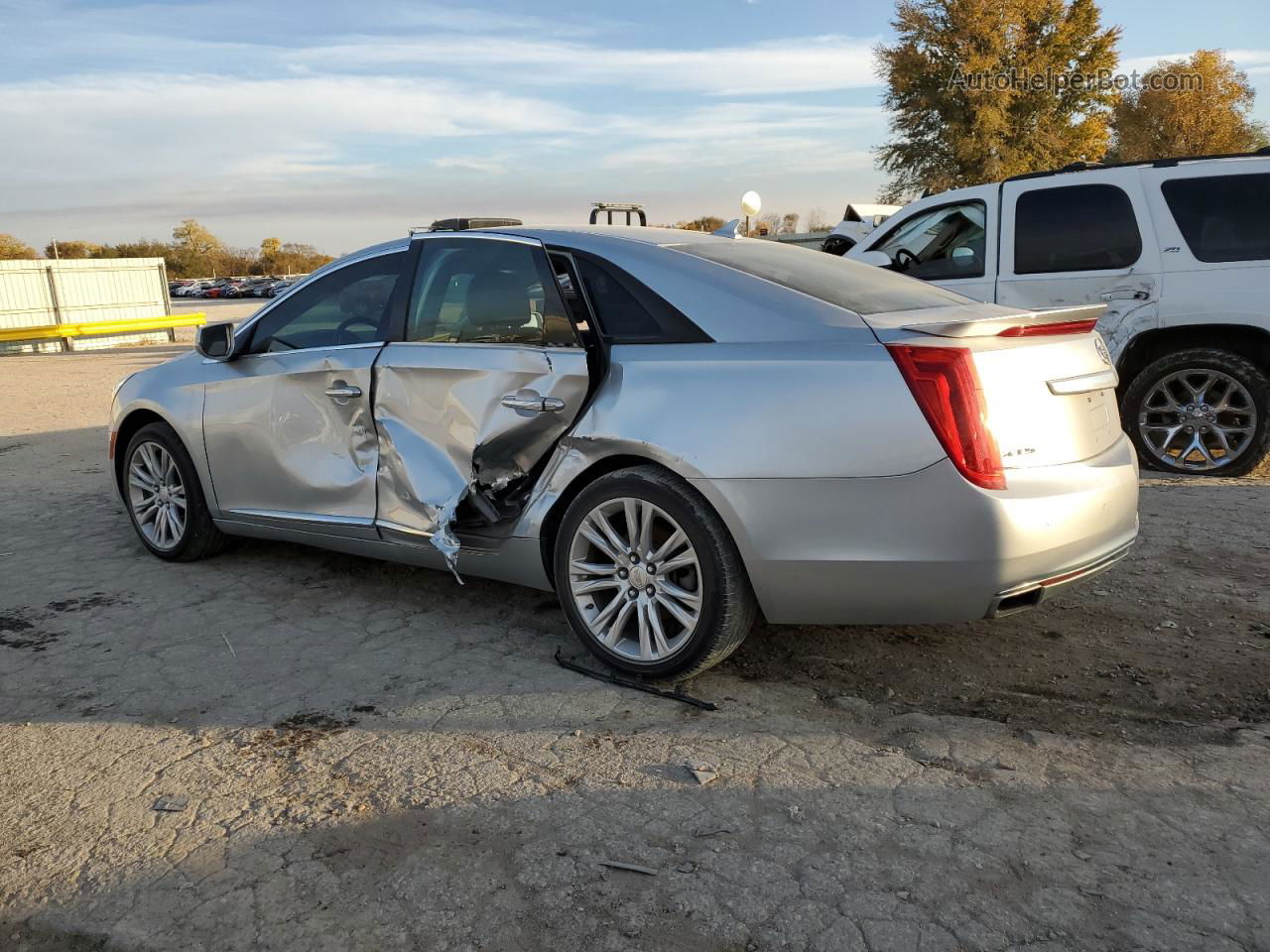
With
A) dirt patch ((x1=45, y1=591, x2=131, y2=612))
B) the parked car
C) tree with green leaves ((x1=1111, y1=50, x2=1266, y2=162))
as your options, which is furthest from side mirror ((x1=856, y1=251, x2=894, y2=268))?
tree with green leaves ((x1=1111, y1=50, x2=1266, y2=162))

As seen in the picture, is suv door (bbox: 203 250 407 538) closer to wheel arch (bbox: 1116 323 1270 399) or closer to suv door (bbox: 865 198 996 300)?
suv door (bbox: 865 198 996 300)

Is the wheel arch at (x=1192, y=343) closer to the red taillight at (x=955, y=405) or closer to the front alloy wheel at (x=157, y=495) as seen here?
the red taillight at (x=955, y=405)

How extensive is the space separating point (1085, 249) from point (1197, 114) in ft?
173

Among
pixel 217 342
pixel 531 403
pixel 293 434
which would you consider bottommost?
pixel 293 434

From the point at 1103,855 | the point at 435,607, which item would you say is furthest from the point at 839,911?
the point at 435,607

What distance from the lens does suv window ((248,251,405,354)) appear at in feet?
15.3

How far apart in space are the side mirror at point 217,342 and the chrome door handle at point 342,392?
82cm

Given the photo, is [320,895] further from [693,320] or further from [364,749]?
[693,320]

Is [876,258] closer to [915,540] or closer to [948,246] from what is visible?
[948,246]

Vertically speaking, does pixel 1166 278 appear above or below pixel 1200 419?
above

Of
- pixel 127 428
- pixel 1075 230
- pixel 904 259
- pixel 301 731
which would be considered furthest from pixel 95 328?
pixel 301 731

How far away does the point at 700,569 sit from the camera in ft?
11.6

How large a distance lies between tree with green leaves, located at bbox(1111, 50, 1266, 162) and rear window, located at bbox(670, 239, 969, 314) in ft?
175

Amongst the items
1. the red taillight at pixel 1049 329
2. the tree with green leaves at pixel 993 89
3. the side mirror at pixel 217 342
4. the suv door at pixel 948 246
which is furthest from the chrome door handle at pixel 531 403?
the tree with green leaves at pixel 993 89
